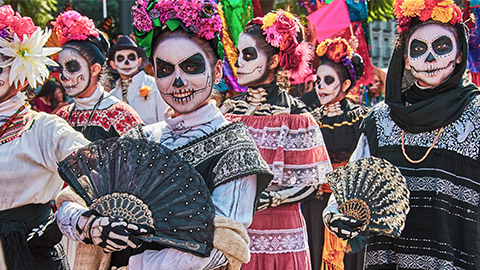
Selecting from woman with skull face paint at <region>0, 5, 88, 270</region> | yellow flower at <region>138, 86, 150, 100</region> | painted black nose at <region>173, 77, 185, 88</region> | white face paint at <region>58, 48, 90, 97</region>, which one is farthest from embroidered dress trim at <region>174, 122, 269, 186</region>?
yellow flower at <region>138, 86, 150, 100</region>

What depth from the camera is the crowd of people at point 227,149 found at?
2662 millimetres

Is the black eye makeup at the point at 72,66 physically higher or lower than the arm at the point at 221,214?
higher

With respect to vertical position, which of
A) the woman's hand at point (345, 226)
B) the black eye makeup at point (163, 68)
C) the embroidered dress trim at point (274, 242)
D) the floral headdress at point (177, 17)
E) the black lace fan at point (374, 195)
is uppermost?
the floral headdress at point (177, 17)

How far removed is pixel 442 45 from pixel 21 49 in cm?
255

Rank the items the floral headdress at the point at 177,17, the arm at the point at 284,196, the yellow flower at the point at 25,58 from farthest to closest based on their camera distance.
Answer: the arm at the point at 284,196 < the yellow flower at the point at 25,58 < the floral headdress at the point at 177,17

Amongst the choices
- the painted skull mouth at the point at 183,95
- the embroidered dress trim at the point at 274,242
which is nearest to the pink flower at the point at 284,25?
the embroidered dress trim at the point at 274,242

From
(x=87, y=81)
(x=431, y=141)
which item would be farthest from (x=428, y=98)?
(x=87, y=81)

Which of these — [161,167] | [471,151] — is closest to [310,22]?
[471,151]

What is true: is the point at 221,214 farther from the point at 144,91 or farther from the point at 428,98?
the point at 144,91

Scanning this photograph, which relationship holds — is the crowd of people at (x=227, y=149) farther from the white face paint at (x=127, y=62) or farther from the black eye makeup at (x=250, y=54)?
the white face paint at (x=127, y=62)

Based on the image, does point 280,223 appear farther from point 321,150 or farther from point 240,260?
point 240,260

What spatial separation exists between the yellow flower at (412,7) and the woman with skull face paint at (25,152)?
2193 mm

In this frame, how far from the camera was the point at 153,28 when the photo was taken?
9.90 feet

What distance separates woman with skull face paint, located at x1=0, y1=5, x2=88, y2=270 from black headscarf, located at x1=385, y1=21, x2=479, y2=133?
6.51 feet
